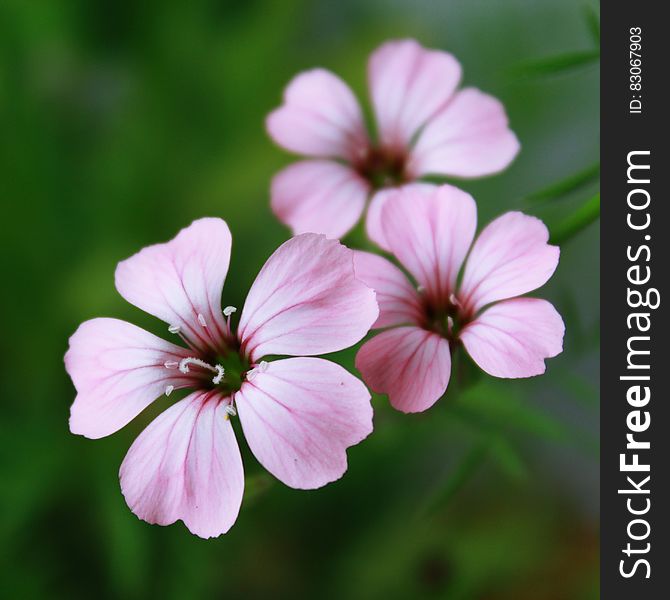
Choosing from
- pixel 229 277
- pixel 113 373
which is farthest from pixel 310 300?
pixel 229 277

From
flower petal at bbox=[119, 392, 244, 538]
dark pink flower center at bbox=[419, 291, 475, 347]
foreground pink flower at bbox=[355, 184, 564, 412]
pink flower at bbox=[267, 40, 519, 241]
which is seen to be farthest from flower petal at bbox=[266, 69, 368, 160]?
flower petal at bbox=[119, 392, 244, 538]

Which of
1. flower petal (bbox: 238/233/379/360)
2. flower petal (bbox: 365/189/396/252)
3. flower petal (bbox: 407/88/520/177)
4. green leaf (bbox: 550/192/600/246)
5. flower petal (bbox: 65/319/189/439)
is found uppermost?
flower petal (bbox: 407/88/520/177)

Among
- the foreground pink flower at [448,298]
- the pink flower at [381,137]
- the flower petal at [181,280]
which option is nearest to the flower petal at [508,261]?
the foreground pink flower at [448,298]

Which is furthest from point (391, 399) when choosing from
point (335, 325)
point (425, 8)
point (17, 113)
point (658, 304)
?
point (425, 8)

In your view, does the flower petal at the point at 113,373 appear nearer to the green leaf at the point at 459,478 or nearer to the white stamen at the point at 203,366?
the white stamen at the point at 203,366

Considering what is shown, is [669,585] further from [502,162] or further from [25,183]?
[25,183]

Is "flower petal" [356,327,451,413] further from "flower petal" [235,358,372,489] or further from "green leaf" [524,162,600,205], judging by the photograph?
"green leaf" [524,162,600,205]

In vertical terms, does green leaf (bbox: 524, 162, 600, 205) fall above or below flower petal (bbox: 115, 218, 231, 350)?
above
